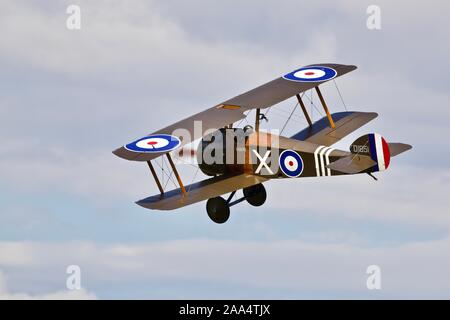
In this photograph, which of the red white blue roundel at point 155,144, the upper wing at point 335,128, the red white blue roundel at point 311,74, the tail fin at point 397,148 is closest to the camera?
the red white blue roundel at point 155,144

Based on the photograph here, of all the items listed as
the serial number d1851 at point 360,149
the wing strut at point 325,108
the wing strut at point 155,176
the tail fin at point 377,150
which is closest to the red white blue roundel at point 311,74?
the wing strut at point 325,108

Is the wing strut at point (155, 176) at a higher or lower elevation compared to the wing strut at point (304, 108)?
lower

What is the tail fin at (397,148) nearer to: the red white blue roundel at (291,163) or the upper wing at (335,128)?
the upper wing at (335,128)

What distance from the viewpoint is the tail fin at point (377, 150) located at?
27.3 metres

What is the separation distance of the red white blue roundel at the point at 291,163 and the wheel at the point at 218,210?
63.6 inches

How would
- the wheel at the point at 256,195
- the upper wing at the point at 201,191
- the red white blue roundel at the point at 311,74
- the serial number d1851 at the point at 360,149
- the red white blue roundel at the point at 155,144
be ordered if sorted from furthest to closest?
the red white blue roundel at the point at 311,74
the wheel at the point at 256,195
the serial number d1851 at the point at 360,149
the upper wing at the point at 201,191
the red white blue roundel at the point at 155,144

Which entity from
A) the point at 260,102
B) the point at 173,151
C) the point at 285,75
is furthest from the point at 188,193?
the point at 285,75

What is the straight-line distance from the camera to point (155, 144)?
27.1 m

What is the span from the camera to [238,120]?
28.0 m

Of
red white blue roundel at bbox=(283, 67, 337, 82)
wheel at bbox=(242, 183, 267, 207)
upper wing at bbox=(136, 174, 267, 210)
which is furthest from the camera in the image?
red white blue roundel at bbox=(283, 67, 337, 82)

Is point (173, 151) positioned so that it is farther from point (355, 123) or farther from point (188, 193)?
point (355, 123)

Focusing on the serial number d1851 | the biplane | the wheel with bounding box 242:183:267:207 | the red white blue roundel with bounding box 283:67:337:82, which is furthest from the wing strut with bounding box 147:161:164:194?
the red white blue roundel with bounding box 283:67:337:82

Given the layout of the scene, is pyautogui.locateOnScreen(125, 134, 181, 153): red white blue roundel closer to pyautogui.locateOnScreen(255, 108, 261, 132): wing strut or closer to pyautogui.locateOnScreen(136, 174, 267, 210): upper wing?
pyautogui.locateOnScreen(136, 174, 267, 210): upper wing

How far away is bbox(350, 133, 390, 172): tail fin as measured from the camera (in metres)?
27.3
